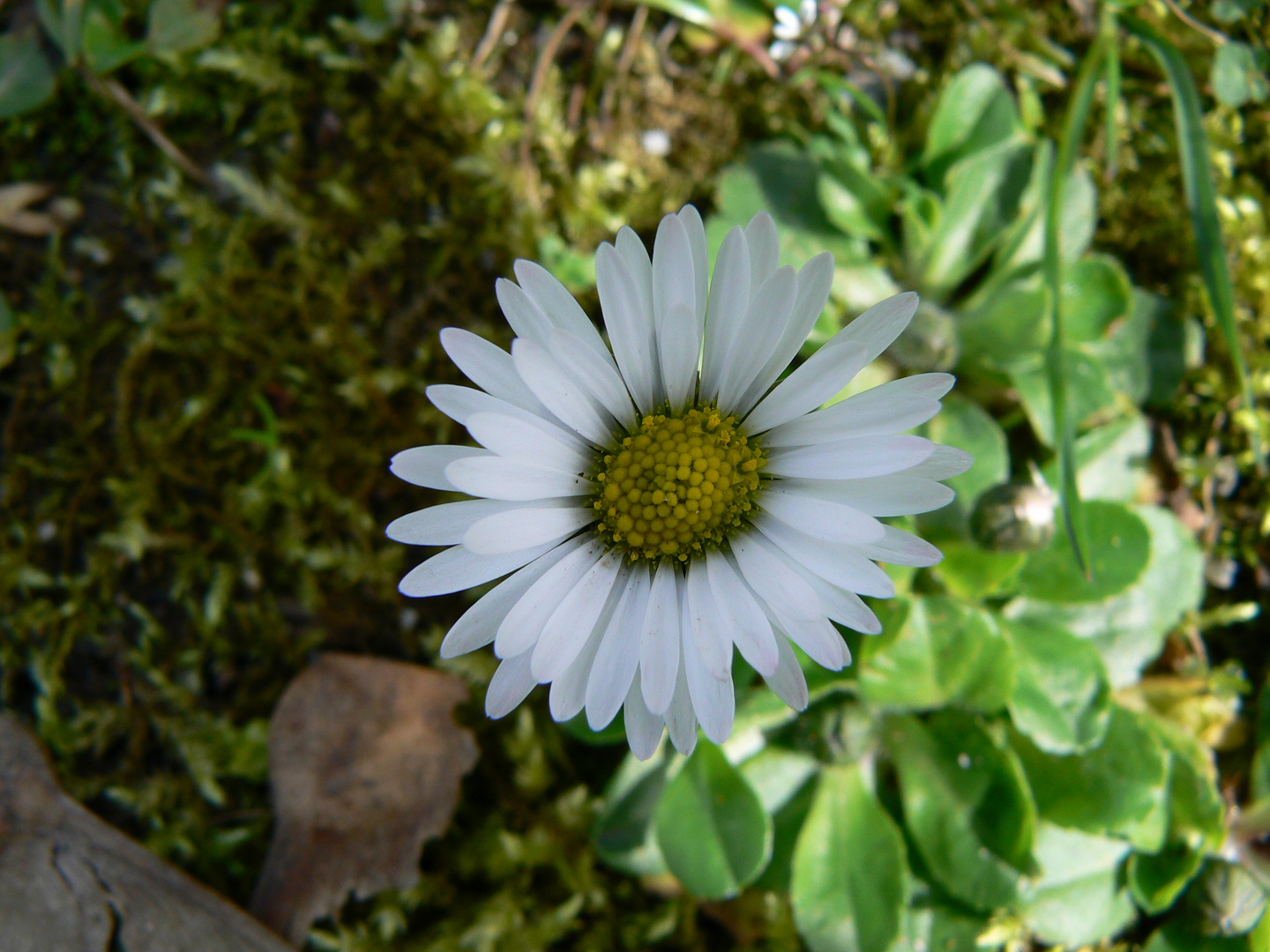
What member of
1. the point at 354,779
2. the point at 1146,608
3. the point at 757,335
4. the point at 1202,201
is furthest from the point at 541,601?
the point at 1202,201

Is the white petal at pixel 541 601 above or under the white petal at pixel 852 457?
under

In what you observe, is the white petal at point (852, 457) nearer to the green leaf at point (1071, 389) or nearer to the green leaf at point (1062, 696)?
the green leaf at point (1062, 696)

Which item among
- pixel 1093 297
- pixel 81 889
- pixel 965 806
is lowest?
pixel 81 889

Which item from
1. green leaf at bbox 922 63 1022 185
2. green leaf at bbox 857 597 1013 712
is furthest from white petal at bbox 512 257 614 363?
green leaf at bbox 922 63 1022 185

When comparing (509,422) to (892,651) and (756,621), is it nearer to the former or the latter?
(756,621)

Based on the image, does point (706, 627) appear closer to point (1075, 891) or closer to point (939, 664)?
point (939, 664)

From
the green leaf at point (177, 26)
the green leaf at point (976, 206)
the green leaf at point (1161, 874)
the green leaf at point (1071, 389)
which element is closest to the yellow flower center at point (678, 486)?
the green leaf at point (1071, 389)
